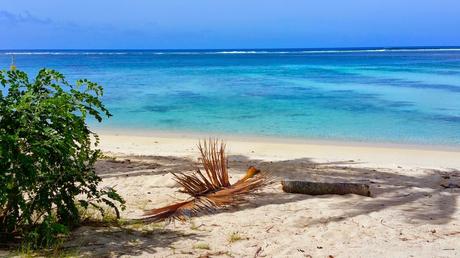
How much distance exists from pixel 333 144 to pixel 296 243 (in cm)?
758

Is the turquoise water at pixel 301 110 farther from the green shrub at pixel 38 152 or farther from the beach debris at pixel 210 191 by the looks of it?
the green shrub at pixel 38 152

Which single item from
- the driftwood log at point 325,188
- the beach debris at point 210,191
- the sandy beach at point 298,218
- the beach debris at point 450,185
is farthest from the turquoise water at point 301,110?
the beach debris at point 210,191

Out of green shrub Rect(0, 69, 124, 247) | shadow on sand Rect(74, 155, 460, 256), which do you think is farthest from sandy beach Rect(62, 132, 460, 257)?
green shrub Rect(0, 69, 124, 247)

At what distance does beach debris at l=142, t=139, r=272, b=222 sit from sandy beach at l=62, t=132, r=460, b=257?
0.47 feet

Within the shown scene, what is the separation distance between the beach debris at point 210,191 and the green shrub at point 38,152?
3.46 ft

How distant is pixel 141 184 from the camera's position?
655 cm

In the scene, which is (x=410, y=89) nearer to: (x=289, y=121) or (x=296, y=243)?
(x=289, y=121)

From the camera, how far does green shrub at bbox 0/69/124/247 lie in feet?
12.1

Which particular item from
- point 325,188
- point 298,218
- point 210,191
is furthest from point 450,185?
point 210,191

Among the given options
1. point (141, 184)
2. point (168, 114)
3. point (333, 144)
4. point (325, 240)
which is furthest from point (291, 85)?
point (325, 240)

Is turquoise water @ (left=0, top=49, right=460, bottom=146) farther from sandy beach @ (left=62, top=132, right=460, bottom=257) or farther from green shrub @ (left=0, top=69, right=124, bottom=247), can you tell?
green shrub @ (left=0, top=69, right=124, bottom=247)

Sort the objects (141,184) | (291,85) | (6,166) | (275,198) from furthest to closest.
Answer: (291,85) → (141,184) → (275,198) → (6,166)

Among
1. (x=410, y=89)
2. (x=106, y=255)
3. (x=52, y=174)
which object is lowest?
(x=106, y=255)

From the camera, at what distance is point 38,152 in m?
3.72
